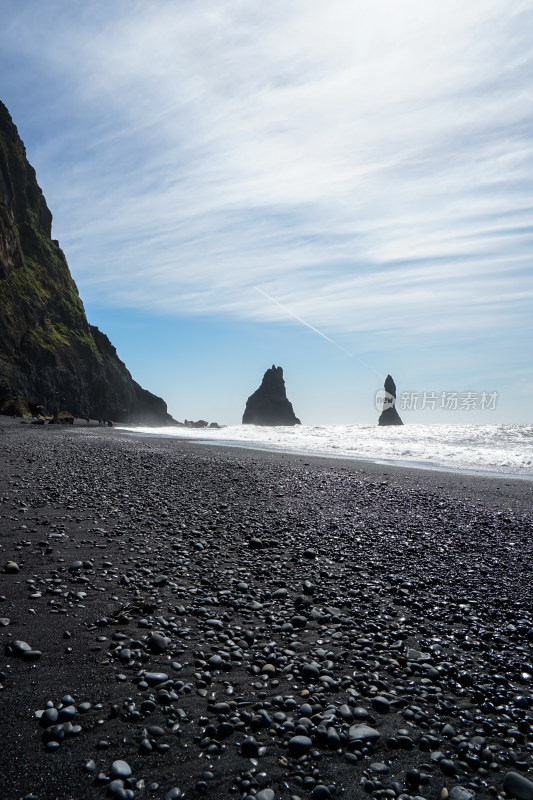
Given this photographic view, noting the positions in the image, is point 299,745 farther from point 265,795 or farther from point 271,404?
point 271,404

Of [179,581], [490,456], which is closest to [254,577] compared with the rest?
[179,581]

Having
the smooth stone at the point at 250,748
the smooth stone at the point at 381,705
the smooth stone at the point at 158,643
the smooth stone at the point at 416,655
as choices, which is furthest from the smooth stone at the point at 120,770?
the smooth stone at the point at 416,655

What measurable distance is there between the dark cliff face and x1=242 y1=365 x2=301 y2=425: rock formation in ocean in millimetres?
54793

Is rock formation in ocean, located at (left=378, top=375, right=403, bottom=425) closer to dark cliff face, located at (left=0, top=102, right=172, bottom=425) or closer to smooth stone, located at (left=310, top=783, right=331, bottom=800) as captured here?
dark cliff face, located at (left=0, top=102, right=172, bottom=425)

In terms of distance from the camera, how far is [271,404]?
15725 centimetres

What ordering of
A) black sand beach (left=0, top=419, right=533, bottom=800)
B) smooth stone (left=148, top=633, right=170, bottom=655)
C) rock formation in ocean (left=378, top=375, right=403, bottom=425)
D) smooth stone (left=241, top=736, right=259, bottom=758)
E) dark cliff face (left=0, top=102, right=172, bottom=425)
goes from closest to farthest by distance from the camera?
black sand beach (left=0, top=419, right=533, bottom=800) → smooth stone (left=241, top=736, right=259, bottom=758) → smooth stone (left=148, top=633, right=170, bottom=655) → dark cliff face (left=0, top=102, right=172, bottom=425) → rock formation in ocean (left=378, top=375, right=403, bottom=425)

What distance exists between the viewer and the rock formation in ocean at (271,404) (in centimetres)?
15662

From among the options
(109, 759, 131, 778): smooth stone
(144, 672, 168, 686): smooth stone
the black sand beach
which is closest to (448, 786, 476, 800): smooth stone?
the black sand beach

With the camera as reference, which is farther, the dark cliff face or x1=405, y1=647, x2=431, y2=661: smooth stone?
the dark cliff face

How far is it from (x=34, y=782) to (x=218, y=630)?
2.76m

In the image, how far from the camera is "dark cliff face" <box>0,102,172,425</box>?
70062mm

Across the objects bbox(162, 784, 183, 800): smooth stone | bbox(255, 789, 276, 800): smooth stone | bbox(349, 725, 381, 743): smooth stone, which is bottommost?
bbox(162, 784, 183, 800): smooth stone

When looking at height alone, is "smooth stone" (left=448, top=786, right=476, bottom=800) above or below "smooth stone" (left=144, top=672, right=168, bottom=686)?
above

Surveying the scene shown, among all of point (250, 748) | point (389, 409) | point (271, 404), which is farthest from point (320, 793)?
point (271, 404)
